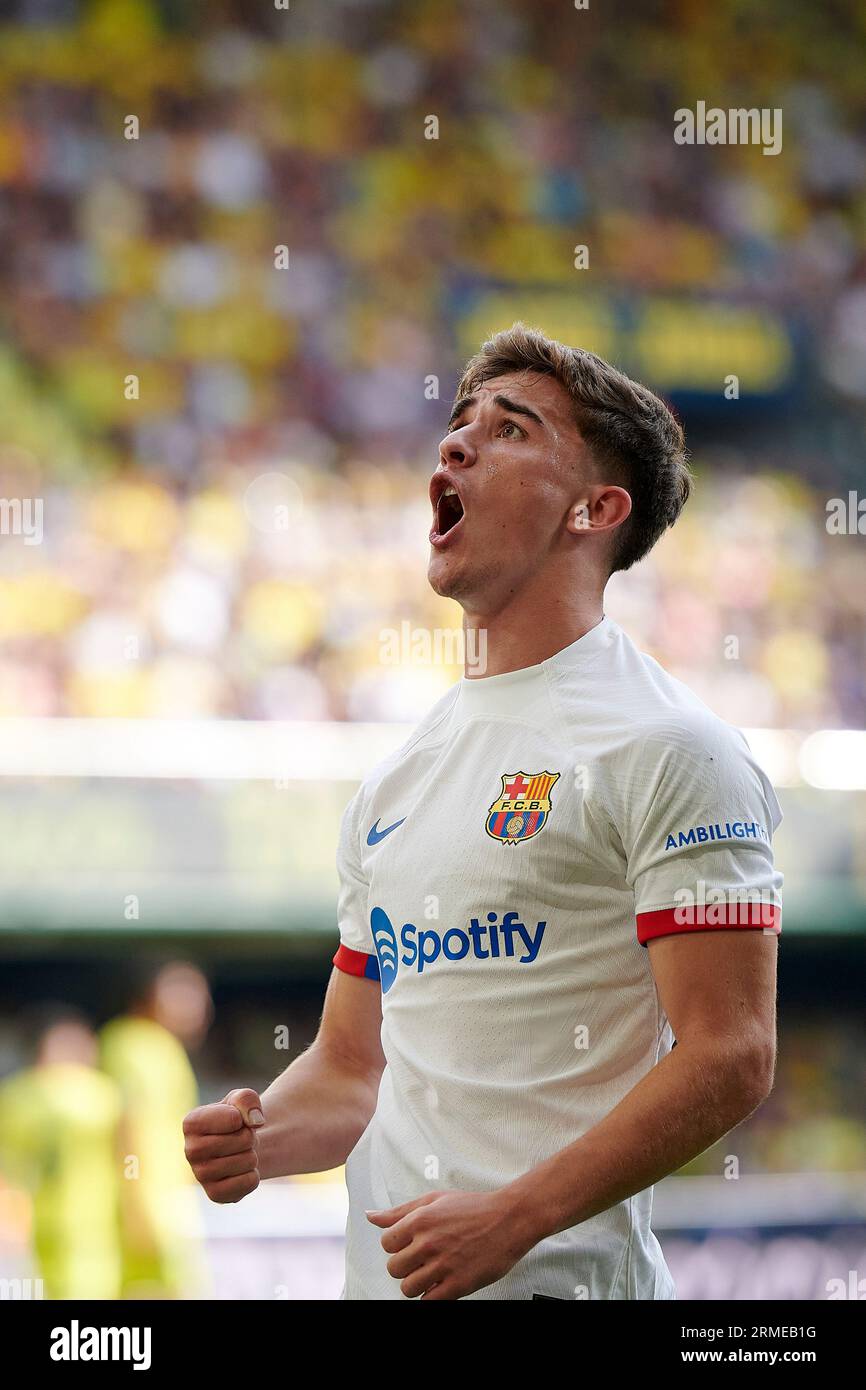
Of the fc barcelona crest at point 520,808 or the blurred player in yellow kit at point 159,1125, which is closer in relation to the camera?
the fc barcelona crest at point 520,808

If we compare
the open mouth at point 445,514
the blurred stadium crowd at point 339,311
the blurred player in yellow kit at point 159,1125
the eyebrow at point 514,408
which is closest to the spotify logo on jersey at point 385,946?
the open mouth at point 445,514

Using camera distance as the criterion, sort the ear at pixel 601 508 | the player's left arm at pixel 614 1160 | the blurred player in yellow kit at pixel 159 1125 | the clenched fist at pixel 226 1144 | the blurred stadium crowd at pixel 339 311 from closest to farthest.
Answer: the player's left arm at pixel 614 1160 → the clenched fist at pixel 226 1144 → the ear at pixel 601 508 → the blurred player in yellow kit at pixel 159 1125 → the blurred stadium crowd at pixel 339 311

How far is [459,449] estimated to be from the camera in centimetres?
154

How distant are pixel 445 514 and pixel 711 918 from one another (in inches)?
24.8

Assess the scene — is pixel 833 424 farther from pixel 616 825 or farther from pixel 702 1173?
pixel 616 825

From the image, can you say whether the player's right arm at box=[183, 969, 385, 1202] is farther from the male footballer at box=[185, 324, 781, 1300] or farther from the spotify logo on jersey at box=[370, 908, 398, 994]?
the spotify logo on jersey at box=[370, 908, 398, 994]

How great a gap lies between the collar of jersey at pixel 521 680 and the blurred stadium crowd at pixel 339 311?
3.14 m

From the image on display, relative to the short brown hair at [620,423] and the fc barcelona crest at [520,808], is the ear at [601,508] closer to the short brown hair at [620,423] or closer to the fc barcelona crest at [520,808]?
the short brown hair at [620,423]

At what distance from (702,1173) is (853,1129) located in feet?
2.36

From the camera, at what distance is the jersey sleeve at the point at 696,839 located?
1196 millimetres

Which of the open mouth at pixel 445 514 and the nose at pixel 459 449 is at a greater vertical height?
the nose at pixel 459 449

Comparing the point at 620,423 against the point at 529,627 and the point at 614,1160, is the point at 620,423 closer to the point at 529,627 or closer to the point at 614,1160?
the point at 529,627

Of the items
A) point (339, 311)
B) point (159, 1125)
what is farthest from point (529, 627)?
point (339, 311)
